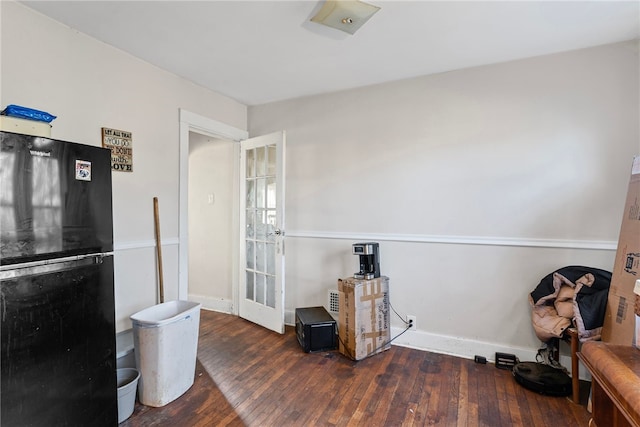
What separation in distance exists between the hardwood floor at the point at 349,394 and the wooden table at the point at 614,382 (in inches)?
44.6

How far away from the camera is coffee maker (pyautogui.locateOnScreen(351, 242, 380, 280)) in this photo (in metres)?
2.72

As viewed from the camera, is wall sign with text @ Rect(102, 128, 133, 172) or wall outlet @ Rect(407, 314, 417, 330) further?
wall outlet @ Rect(407, 314, 417, 330)

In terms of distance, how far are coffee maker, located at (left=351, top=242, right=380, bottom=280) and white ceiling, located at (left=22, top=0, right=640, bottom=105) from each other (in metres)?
1.51

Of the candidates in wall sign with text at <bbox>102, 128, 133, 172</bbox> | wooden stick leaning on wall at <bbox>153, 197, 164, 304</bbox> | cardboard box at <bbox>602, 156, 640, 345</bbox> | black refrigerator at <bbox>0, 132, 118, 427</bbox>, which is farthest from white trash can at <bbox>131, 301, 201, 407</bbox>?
cardboard box at <bbox>602, 156, 640, 345</bbox>

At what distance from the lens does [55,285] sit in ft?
4.65

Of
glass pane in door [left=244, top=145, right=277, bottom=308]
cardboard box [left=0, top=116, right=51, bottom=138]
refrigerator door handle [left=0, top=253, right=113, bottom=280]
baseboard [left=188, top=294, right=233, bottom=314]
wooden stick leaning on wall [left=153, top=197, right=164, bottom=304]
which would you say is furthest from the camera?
baseboard [left=188, top=294, right=233, bottom=314]

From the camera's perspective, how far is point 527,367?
2.24m

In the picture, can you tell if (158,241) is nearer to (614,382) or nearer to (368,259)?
(368,259)

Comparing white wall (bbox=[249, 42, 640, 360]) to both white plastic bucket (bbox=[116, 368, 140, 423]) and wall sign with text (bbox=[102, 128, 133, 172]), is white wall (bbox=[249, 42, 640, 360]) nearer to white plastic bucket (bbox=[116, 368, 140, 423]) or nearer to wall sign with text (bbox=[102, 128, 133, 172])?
wall sign with text (bbox=[102, 128, 133, 172])

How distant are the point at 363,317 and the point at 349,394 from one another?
2.06ft

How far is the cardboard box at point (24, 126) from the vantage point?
1.42 meters

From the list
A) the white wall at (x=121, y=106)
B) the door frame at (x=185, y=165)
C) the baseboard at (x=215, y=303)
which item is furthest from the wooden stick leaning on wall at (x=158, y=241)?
the baseboard at (x=215, y=303)

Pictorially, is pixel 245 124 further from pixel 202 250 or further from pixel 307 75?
pixel 202 250

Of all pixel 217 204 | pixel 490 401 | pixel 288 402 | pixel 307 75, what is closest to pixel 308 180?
pixel 307 75
